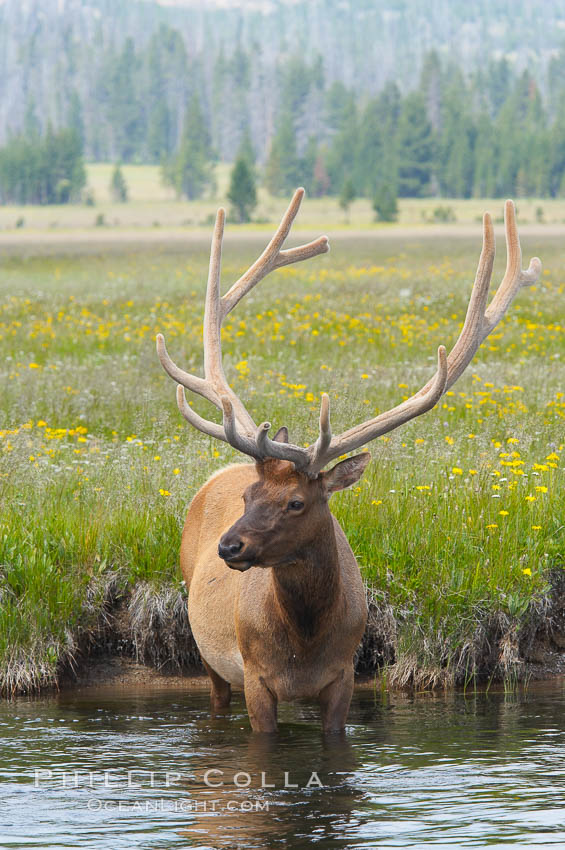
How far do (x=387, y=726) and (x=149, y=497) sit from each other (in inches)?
117

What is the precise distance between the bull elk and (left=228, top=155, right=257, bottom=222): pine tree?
4503 inches

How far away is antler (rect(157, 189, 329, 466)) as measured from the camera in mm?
6293

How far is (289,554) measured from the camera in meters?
6.40

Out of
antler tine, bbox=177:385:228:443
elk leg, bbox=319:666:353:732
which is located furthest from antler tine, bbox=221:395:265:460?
elk leg, bbox=319:666:353:732

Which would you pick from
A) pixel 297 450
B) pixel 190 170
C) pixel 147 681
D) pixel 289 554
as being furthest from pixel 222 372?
pixel 190 170

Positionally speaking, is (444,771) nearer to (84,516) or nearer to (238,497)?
(238,497)

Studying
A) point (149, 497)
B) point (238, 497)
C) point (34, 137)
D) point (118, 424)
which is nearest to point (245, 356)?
point (118, 424)

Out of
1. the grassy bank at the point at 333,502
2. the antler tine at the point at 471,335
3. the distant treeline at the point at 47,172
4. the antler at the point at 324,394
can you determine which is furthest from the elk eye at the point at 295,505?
the distant treeline at the point at 47,172

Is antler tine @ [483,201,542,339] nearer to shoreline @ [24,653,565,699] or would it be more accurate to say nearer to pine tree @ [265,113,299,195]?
shoreline @ [24,653,565,699]

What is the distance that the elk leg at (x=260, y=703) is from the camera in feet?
22.7

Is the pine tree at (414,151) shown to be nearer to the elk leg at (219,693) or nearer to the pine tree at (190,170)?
the pine tree at (190,170)

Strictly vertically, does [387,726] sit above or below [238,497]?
Answer: below

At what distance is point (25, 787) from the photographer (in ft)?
21.1

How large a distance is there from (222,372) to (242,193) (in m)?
116
